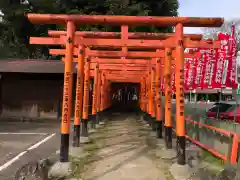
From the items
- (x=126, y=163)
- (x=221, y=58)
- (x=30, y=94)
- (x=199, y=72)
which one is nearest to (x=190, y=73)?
(x=199, y=72)

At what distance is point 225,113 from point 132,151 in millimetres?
8121

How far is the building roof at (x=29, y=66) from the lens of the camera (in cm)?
1592

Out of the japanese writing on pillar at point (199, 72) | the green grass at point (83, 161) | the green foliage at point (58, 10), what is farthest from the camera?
the green foliage at point (58, 10)

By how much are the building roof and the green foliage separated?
10.7ft

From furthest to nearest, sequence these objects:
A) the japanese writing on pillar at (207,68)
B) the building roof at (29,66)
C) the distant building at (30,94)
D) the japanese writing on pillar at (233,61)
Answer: the distant building at (30,94), the building roof at (29,66), the japanese writing on pillar at (207,68), the japanese writing on pillar at (233,61)

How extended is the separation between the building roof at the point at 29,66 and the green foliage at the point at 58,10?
10.7 ft

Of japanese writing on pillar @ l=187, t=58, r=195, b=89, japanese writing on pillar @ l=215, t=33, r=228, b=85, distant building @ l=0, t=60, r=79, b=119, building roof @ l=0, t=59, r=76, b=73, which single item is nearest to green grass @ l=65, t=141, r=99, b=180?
japanese writing on pillar @ l=215, t=33, r=228, b=85

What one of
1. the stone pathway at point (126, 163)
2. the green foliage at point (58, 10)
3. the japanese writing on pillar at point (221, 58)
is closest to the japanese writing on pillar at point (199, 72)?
Answer: the japanese writing on pillar at point (221, 58)

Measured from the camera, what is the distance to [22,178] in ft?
15.9

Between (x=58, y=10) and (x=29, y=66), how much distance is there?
6152 millimetres

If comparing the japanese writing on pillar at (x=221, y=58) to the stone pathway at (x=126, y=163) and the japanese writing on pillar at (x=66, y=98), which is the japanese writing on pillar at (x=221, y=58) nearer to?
the stone pathway at (x=126, y=163)

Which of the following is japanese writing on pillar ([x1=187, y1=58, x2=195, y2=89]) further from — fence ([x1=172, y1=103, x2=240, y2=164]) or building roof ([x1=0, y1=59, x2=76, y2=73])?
building roof ([x1=0, y1=59, x2=76, y2=73])

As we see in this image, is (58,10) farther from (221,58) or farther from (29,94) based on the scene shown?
(221,58)

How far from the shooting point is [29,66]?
16.2 m
